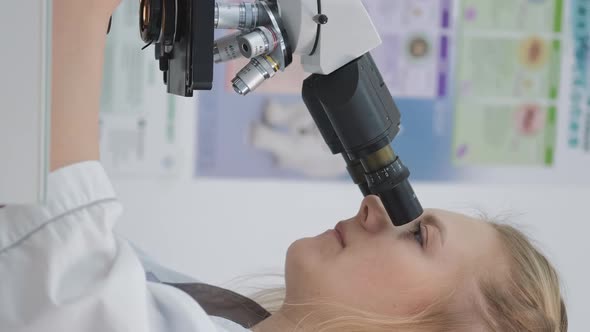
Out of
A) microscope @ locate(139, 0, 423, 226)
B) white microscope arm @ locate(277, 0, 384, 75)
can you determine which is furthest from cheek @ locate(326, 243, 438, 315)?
white microscope arm @ locate(277, 0, 384, 75)

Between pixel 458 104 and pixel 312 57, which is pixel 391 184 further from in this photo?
pixel 458 104

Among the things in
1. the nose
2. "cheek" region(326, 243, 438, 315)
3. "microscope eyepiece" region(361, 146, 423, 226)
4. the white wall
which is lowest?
the white wall

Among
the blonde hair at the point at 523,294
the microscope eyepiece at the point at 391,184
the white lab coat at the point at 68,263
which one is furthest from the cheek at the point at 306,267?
the white lab coat at the point at 68,263

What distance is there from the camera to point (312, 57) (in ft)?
2.86

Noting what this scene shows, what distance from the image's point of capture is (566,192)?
6.02 feet

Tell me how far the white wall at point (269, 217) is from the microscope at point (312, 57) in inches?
32.4

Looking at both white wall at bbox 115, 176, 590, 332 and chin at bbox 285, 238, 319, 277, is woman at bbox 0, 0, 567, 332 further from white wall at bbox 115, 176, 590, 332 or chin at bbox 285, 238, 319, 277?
white wall at bbox 115, 176, 590, 332

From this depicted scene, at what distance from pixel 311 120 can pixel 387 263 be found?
780 millimetres

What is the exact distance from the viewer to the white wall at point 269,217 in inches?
67.0

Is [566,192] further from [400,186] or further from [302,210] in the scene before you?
[400,186]

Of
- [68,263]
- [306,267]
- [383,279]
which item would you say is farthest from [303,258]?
[68,263]

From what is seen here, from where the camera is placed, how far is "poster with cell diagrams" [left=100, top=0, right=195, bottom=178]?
5.44ft

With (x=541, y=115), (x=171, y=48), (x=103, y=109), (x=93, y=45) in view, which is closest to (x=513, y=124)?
(x=541, y=115)

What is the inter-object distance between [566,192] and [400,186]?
42.6 inches
